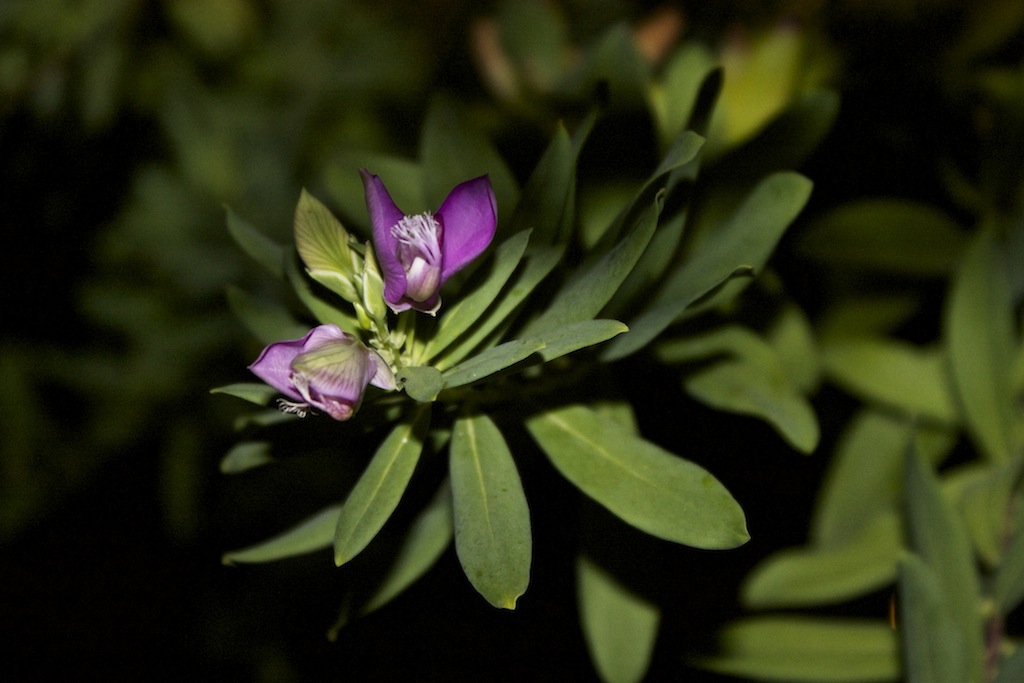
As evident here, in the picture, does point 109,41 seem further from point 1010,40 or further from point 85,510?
point 1010,40

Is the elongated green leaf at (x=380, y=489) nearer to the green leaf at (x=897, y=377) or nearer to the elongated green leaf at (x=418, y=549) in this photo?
the elongated green leaf at (x=418, y=549)

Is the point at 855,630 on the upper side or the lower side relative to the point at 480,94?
lower

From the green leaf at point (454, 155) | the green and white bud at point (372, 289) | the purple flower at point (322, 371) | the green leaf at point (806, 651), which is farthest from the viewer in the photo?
the green leaf at point (806, 651)

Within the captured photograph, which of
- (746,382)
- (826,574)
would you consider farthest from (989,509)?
(746,382)

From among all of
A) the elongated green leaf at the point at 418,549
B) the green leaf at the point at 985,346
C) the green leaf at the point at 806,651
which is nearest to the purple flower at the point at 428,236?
the elongated green leaf at the point at 418,549

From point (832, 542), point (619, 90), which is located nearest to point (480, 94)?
point (619, 90)

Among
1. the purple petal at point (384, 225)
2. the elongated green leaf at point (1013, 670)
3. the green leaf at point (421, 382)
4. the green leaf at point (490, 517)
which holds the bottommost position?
the elongated green leaf at point (1013, 670)

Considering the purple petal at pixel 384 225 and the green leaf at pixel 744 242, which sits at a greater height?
the purple petal at pixel 384 225
